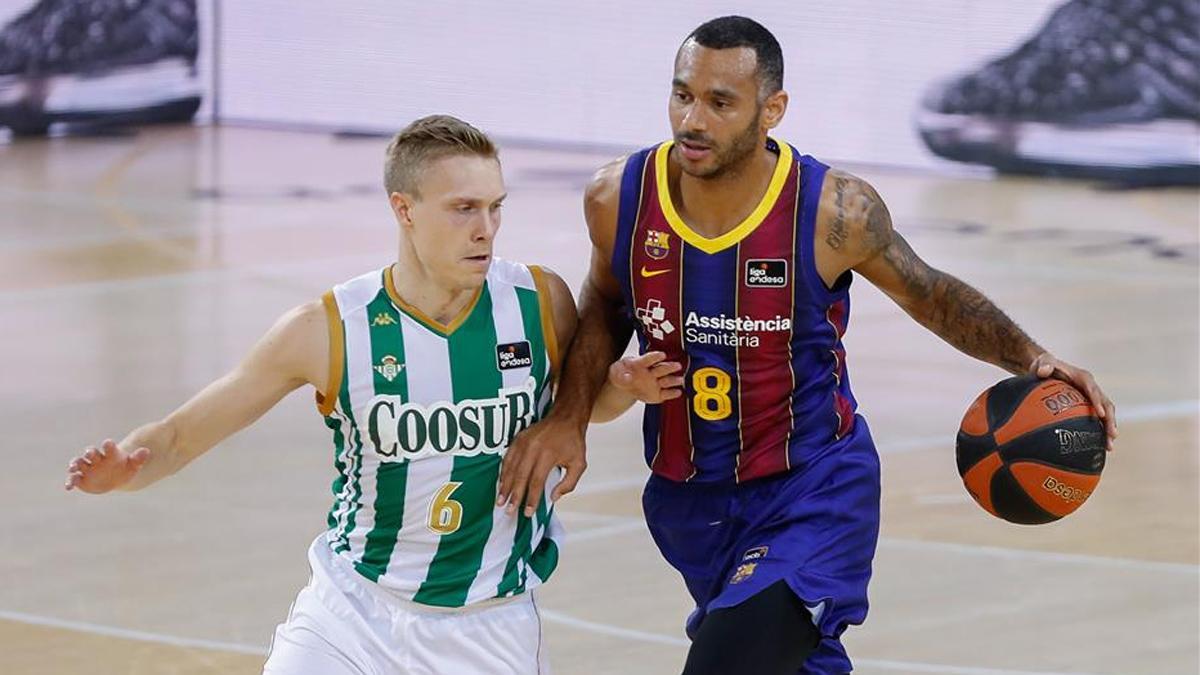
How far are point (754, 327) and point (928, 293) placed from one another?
0.48 meters

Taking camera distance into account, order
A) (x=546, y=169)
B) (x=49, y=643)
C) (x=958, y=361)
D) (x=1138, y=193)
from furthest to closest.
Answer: (x=546, y=169) → (x=1138, y=193) → (x=958, y=361) → (x=49, y=643)

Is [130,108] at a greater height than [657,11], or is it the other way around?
[657,11]

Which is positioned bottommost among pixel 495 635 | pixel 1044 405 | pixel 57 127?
pixel 57 127

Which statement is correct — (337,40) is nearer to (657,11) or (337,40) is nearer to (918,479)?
(657,11)

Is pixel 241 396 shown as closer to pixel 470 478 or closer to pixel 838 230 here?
pixel 470 478

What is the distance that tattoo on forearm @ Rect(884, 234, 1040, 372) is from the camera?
5004 mm

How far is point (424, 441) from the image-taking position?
4586 mm

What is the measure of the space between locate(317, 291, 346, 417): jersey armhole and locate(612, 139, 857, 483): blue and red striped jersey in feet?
2.64

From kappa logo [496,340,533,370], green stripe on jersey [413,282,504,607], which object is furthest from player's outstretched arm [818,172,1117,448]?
green stripe on jersey [413,282,504,607]

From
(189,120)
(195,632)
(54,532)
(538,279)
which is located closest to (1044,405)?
(538,279)

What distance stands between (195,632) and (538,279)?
2.52m

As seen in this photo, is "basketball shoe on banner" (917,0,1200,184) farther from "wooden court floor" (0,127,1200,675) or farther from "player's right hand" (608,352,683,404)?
"player's right hand" (608,352,683,404)

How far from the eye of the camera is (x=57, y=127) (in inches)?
859

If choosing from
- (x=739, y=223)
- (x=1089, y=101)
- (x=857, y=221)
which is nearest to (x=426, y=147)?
(x=739, y=223)
